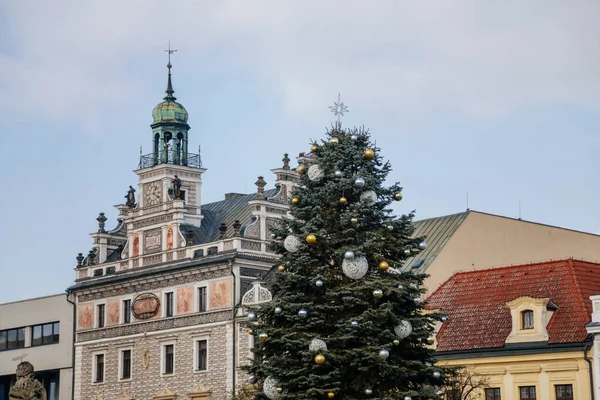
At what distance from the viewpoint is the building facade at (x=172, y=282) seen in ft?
225

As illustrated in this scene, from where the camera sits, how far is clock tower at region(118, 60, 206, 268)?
72.6 meters

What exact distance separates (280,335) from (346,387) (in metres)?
2.24

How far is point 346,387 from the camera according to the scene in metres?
36.0

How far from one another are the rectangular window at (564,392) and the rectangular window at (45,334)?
3701 cm

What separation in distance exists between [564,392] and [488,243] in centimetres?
1649

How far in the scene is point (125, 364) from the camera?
74.4 m

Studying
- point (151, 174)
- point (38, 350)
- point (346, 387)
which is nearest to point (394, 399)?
point (346, 387)

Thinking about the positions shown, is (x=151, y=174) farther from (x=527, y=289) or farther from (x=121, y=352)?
(x=527, y=289)

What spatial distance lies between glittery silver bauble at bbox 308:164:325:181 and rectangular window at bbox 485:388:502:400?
1826cm

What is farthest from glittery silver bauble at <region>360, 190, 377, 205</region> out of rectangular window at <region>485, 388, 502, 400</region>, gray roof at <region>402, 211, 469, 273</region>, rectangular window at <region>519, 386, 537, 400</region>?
gray roof at <region>402, 211, 469, 273</region>

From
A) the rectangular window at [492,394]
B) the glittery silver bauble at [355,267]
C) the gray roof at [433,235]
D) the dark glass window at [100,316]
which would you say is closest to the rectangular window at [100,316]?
the dark glass window at [100,316]

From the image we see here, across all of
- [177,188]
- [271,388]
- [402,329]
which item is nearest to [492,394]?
[402,329]

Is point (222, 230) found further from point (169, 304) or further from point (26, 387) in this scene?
point (26, 387)

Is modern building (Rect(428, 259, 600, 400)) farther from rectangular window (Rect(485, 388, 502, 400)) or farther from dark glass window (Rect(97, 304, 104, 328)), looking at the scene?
dark glass window (Rect(97, 304, 104, 328))
